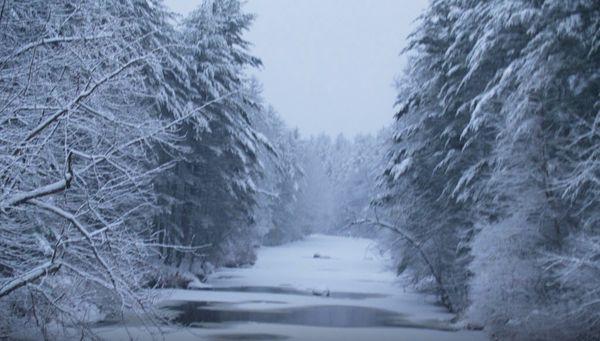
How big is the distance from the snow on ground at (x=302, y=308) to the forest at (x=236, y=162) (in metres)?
1.06

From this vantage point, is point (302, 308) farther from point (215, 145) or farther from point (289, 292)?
point (215, 145)

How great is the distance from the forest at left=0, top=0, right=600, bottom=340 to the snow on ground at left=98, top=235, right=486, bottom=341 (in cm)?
106

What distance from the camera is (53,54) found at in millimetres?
7102

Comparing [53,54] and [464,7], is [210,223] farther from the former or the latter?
[53,54]

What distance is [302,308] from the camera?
21094mm

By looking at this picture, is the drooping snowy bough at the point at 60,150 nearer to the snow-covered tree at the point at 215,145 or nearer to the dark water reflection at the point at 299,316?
the dark water reflection at the point at 299,316

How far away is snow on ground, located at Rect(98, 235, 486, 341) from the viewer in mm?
15367

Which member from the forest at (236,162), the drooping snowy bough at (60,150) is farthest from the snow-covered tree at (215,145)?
the drooping snowy bough at (60,150)

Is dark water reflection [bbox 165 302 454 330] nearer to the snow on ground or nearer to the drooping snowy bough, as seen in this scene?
the snow on ground

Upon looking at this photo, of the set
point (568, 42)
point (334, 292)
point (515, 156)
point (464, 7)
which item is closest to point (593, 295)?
point (515, 156)

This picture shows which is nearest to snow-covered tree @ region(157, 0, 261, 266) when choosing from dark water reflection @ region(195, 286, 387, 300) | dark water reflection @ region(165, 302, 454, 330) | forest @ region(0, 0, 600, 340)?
forest @ region(0, 0, 600, 340)

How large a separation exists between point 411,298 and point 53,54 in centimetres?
2067

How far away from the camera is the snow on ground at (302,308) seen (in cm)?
1537

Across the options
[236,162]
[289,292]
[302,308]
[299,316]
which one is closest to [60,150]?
[299,316]
